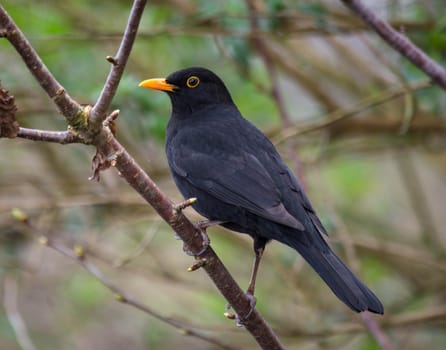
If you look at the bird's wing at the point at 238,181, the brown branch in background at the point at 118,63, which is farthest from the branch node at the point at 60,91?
the bird's wing at the point at 238,181

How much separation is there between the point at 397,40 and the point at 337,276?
137 cm

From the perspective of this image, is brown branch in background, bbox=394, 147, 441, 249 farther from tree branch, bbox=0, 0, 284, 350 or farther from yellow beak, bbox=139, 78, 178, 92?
tree branch, bbox=0, 0, 284, 350

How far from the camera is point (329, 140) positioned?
7059 mm

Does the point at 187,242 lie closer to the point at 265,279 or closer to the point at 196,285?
the point at 196,285

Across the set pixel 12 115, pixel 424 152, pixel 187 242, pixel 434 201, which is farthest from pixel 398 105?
pixel 12 115

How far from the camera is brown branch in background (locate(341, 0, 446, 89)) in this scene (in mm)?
4238

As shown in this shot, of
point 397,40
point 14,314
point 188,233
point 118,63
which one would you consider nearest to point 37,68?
point 118,63

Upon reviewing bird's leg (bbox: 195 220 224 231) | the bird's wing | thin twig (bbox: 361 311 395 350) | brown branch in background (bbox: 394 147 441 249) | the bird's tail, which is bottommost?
brown branch in background (bbox: 394 147 441 249)

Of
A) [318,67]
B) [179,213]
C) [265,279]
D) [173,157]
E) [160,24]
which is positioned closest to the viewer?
[179,213]

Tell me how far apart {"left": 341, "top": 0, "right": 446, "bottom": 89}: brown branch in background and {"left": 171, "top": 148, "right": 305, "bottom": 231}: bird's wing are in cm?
100

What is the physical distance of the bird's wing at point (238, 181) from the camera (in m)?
4.11

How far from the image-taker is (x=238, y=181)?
429 centimetres

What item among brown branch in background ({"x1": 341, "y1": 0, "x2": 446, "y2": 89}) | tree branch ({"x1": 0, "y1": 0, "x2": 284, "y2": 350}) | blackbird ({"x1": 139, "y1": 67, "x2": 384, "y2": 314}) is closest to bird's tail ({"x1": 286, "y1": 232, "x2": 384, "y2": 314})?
blackbird ({"x1": 139, "y1": 67, "x2": 384, "y2": 314})

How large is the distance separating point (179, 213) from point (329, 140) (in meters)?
3.91
